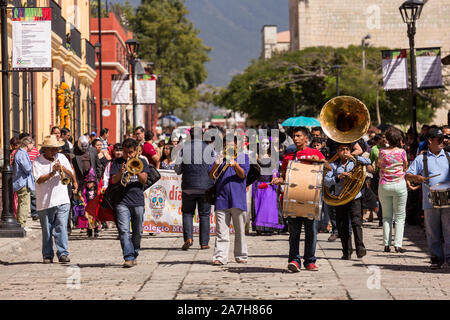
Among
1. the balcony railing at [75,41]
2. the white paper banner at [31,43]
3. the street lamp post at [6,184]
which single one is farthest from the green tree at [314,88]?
the street lamp post at [6,184]

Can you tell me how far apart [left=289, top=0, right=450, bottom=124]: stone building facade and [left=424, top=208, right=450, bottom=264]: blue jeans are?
72.6 meters

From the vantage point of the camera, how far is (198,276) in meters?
10.1

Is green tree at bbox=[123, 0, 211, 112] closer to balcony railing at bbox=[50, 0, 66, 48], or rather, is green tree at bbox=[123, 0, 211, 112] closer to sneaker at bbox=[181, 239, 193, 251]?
balcony railing at bbox=[50, 0, 66, 48]

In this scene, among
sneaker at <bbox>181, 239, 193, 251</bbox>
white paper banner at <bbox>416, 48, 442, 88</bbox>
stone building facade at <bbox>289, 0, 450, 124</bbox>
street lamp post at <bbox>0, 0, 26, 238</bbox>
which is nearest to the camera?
sneaker at <bbox>181, 239, 193, 251</bbox>

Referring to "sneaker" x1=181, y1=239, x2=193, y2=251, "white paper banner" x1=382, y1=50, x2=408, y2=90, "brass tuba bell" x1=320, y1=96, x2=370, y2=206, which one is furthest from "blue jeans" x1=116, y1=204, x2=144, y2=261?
"white paper banner" x1=382, y1=50, x2=408, y2=90

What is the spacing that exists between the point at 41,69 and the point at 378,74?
38.4 meters

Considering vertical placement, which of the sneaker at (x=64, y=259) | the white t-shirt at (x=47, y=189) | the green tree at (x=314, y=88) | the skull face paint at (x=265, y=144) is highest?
the green tree at (x=314, y=88)

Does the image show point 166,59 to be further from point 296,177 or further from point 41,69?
point 296,177

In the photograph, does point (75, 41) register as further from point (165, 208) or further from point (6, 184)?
point (6, 184)

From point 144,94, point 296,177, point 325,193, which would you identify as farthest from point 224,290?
point 144,94

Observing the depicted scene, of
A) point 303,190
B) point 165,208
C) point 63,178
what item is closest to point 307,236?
point 303,190

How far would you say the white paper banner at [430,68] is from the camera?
20766 mm

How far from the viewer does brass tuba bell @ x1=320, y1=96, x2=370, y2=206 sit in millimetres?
11266

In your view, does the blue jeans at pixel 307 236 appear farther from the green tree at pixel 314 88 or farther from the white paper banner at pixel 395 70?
the green tree at pixel 314 88
